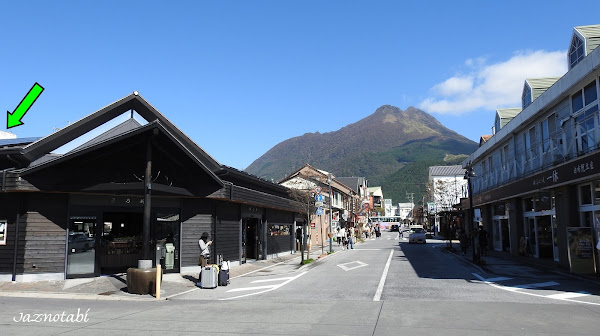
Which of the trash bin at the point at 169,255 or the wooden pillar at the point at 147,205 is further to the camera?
the trash bin at the point at 169,255

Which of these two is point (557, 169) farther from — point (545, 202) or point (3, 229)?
→ point (3, 229)

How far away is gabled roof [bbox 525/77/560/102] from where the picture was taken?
2534 cm

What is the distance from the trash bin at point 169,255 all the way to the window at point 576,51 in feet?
64.5

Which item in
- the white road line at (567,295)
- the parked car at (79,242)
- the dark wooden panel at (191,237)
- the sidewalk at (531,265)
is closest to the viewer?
the white road line at (567,295)

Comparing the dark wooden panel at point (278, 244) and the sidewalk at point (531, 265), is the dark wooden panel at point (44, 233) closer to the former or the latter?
the dark wooden panel at point (278, 244)

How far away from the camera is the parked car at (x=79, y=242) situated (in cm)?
1628

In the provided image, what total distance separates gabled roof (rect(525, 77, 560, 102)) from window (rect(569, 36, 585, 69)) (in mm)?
3896

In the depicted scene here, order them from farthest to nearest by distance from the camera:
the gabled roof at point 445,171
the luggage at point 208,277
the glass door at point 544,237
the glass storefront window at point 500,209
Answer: the gabled roof at point 445,171
the glass storefront window at point 500,209
the glass door at point 544,237
the luggage at point 208,277

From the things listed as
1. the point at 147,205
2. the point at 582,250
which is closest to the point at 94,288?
the point at 147,205

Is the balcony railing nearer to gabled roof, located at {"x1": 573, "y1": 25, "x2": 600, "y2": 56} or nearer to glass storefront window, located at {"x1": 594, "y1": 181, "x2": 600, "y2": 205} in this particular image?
glass storefront window, located at {"x1": 594, "y1": 181, "x2": 600, "y2": 205}

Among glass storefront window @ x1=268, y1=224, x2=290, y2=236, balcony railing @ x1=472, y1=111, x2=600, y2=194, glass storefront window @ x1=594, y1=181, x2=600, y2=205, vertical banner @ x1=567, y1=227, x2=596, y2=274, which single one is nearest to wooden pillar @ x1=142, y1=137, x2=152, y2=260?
glass storefront window @ x1=268, y1=224, x2=290, y2=236

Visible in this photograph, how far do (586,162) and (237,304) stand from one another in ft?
40.4

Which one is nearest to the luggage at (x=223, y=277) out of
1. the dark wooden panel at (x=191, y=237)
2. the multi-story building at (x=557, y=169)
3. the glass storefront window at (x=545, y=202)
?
the dark wooden panel at (x=191, y=237)

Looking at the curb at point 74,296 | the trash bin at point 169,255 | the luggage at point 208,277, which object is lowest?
the curb at point 74,296
